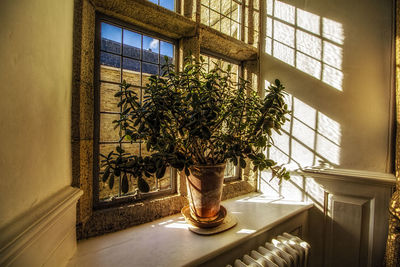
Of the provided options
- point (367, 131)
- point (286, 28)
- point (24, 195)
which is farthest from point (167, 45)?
point (367, 131)

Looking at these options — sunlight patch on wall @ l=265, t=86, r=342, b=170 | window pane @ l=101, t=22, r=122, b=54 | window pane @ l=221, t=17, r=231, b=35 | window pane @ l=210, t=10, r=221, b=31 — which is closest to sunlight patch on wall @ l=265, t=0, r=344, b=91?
sunlight patch on wall @ l=265, t=86, r=342, b=170

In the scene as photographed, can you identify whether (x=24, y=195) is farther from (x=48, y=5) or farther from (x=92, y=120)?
(x=48, y=5)

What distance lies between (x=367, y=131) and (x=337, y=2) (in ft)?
3.59

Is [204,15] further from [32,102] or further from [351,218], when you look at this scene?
[351,218]

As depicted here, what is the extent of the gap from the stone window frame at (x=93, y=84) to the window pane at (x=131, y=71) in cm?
25

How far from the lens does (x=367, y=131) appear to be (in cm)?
150

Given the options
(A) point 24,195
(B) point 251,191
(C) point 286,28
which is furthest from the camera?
(B) point 251,191

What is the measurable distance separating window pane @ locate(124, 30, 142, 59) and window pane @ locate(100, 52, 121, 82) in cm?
9

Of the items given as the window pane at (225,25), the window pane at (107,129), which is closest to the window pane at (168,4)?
the window pane at (225,25)

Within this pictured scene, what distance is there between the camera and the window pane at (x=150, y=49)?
1.49 meters

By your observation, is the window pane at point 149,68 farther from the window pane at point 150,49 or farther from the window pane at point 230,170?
the window pane at point 230,170

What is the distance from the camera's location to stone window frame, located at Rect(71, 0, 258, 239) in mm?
1071

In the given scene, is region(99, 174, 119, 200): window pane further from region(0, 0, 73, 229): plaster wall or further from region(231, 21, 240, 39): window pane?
region(231, 21, 240, 39): window pane

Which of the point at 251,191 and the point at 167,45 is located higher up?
the point at 167,45
